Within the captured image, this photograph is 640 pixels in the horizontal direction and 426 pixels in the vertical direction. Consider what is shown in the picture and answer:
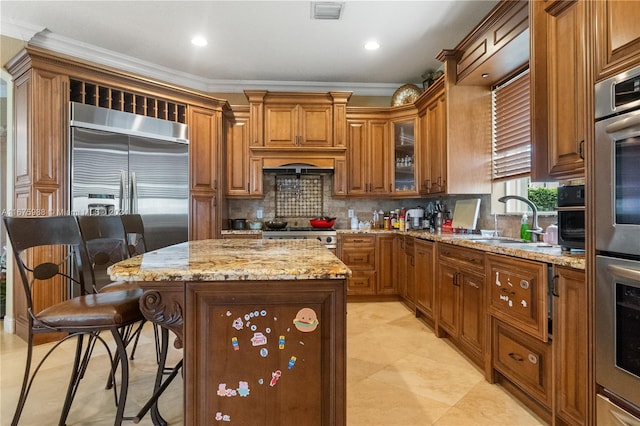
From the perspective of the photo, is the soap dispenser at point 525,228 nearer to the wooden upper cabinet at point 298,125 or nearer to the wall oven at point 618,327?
the wall oven at point 618,327

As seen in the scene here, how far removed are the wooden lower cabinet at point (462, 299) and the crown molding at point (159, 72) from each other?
2.79 meters

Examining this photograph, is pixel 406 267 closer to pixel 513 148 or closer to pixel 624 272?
pixel 513 148

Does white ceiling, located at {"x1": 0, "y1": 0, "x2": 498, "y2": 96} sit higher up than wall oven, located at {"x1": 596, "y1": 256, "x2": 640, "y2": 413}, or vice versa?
white ceiling, located at {"x1": 0, "y1": 0, "x2": 498, "y2": 96}

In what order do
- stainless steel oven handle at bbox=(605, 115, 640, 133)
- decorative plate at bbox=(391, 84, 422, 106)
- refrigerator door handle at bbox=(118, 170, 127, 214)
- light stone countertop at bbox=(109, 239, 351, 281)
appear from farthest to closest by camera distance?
decorative plate at bbox=(391, 84, 422, 106), refrigerator door handle at bbox=(118, 170, 127, 214), stainless steel oven handle at bbox=(605, 115, 640, 133), light stone countertop at bbox=(109, 239, 351, 281)

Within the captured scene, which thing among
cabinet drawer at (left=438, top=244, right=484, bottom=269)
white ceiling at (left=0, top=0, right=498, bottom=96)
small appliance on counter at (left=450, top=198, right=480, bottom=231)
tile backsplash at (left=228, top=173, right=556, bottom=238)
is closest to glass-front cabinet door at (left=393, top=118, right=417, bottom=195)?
tile backsplash at (left=228, top=173, right=556, bottom=238)

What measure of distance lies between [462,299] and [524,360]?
73 cm

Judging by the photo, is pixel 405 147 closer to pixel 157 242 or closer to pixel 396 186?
pixel 396 186

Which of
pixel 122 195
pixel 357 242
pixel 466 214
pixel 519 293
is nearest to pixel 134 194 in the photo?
pixel 122 195

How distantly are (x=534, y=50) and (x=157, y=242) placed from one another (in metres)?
3.74

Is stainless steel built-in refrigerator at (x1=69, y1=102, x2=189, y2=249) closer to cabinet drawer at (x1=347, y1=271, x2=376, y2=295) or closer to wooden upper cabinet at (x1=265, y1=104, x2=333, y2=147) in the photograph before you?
wooden upper cabinet at (x1=265, y1=104, x2=333, y2=147)

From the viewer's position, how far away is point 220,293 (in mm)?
1222

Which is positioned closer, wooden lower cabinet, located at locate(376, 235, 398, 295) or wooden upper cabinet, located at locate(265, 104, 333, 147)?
wooden lower cabinet, located at locate(376, 235, 398, 295)

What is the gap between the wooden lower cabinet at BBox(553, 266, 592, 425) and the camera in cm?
155

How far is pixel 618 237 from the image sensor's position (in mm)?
1362
